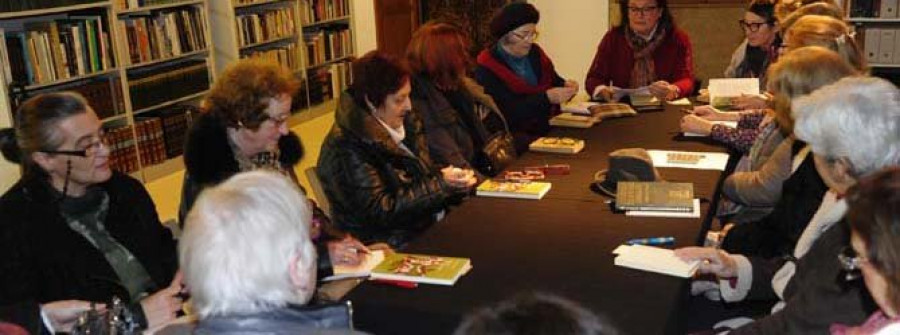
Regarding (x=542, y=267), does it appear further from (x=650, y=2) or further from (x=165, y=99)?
(x=165, y=99)

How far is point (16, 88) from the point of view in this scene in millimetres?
4734

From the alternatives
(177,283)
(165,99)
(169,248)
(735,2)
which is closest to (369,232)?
(169,248)

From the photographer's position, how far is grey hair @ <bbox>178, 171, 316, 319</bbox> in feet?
4.78

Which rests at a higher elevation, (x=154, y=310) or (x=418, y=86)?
(x=418, y=86)

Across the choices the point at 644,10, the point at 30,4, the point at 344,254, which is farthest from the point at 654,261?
the point at 30,4

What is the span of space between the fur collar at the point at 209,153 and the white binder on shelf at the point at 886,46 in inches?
225

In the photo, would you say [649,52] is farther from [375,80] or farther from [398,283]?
[398,283]

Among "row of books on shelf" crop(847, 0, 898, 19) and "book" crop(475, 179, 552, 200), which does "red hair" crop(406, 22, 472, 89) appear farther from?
"row of books on shelf" crop(847, 0, 898, 19)

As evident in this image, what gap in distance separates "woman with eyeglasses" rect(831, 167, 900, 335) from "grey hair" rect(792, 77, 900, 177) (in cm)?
45

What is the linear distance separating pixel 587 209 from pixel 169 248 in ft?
4.56

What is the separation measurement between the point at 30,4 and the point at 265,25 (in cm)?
202

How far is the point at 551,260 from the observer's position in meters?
2.36

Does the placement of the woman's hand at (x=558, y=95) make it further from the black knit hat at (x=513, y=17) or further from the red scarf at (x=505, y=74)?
the black knit hat at (x=513, y=17)

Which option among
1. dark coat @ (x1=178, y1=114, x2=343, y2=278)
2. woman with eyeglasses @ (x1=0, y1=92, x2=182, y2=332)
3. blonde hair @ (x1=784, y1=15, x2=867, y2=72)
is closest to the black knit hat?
blonde hair @ (x1=784, y1=15, x2=867, y2=72)
